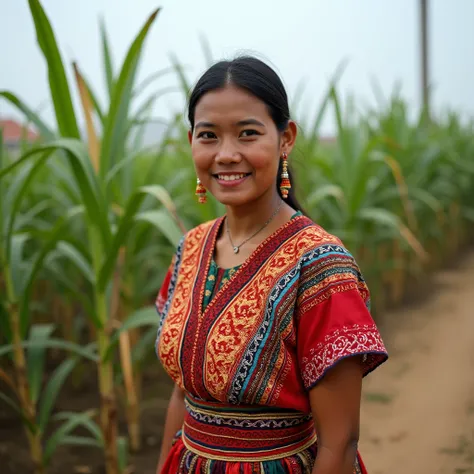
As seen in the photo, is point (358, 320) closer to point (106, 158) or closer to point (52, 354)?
point (106, 158)

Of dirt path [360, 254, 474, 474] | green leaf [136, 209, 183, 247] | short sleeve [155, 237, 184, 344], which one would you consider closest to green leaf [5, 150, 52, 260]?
green leaf [136, 209, 183, 247]

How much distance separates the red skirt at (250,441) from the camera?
883mm

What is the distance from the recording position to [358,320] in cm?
80

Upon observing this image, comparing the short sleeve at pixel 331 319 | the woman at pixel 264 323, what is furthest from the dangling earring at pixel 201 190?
the short sleeve at pixel 331 319

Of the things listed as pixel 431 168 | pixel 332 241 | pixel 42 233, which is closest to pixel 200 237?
pixel 332 241

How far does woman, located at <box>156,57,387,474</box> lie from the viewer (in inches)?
32.0

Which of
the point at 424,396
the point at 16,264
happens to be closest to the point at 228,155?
the point at 16,264

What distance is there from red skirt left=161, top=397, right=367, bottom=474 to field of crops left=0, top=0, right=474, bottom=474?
375 mm

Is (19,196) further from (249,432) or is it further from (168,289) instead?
(249,432)

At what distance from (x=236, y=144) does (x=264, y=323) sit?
0.26 m

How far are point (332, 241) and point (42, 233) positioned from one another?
913 mm

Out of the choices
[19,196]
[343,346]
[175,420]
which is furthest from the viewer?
[19,196]

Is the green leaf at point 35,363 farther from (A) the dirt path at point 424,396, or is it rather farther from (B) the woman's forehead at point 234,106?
(A) the dirt path at point 424,396

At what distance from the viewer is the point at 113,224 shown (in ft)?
5.83
